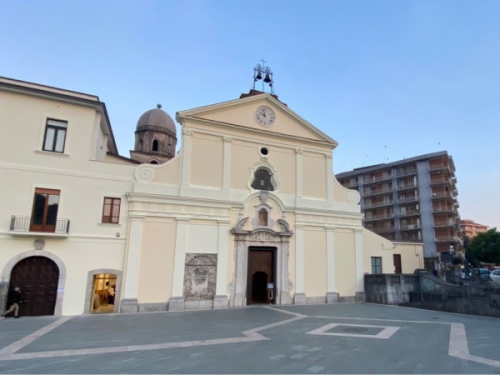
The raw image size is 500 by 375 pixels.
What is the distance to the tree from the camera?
4828 cm

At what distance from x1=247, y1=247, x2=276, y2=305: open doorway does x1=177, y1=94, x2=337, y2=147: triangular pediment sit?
7403 mm

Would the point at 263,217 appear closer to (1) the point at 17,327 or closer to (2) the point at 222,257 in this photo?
(2) the point at 222,257

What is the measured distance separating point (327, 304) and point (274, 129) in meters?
11.0

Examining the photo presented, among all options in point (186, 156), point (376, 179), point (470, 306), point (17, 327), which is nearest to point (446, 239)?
point (376, 179)

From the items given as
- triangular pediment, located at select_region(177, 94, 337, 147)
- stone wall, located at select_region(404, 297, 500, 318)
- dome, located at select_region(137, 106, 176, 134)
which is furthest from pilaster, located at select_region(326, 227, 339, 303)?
dome, located at select_region(137, 106, 176, 134)

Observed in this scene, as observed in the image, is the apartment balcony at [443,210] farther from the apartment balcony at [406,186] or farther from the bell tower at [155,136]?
the bell tower at [155,136]

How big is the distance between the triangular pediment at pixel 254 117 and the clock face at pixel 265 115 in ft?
0.49

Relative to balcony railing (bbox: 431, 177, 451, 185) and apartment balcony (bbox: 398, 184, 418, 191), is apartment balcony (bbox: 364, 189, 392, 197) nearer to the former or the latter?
apartment balcony (bbox: 398, 184, 418, 191)

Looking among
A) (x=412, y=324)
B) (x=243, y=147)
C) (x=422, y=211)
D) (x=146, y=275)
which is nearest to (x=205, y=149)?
(x=243, y=147)

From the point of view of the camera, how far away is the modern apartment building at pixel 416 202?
169 ft

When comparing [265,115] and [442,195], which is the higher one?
[442,195]

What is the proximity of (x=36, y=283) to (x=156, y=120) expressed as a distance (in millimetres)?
21182

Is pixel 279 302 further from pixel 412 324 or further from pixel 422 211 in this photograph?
pixel 422 211

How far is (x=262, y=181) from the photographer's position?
20422 millimetres
